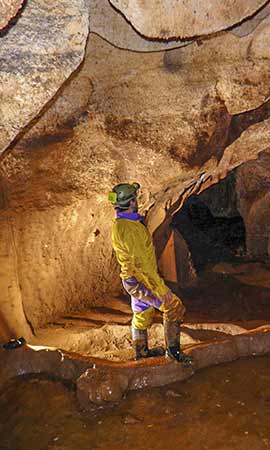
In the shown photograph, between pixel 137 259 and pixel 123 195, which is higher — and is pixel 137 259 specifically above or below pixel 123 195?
below

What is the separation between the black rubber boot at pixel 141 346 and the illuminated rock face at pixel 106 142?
5.95ft

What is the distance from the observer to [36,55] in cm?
328

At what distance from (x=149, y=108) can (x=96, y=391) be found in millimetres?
3430

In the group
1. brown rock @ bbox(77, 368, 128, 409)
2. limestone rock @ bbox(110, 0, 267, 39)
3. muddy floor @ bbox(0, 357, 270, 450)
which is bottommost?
muddy floor @ bbox(0, 357, 270, 450)

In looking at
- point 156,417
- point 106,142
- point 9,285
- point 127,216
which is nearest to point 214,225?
point 106,142

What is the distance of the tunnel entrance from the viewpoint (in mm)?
12477

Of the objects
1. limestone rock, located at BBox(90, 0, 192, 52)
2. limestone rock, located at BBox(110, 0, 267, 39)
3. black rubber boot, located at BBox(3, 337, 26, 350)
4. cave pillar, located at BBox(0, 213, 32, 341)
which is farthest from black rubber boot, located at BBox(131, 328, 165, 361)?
limestone rock, located at BBox(90, 0, 192, 52)

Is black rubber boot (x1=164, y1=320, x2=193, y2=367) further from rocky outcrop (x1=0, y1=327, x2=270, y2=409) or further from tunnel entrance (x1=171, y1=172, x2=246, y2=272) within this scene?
tunnel entrance (x1=171, y1=172, x2=246, y2=272)

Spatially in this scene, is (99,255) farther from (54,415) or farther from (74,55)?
(74,55)

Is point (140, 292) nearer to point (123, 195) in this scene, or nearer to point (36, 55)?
point (123, 195)

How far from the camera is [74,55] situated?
11.2 feet

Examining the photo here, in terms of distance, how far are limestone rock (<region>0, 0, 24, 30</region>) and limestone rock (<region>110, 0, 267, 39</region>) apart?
142cm

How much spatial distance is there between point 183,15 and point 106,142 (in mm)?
2176

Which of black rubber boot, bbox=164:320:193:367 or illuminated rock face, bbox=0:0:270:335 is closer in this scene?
black rubber boot, bbox=164:320:193:367
